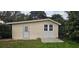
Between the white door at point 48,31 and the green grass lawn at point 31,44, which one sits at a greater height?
the white door at point 48,31

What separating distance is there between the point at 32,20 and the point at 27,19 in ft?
0.30

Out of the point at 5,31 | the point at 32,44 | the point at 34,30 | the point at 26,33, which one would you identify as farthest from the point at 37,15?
the point at 5,31

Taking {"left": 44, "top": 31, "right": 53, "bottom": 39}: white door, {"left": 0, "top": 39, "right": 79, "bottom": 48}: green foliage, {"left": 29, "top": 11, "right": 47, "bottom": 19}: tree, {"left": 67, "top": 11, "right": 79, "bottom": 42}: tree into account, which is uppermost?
{"left": 29, "top": 11, "right": 47, "bottom": 19}: tree

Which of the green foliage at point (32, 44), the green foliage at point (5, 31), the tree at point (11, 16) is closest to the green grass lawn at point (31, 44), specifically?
the green foliage at point (32, 44)

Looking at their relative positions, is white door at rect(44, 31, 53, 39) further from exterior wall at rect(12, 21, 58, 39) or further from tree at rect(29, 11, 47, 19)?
tree at rect(29, 11, 47, 19)

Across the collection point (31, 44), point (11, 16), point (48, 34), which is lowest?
point (31, 44)

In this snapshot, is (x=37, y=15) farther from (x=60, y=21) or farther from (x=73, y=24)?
(x=73, y=24)

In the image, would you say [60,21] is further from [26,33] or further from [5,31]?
[5,31]

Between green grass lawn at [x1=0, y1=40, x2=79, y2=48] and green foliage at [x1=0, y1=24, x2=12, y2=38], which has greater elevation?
green foliage at [x1=0, y1=24, x2=12, y2=38]

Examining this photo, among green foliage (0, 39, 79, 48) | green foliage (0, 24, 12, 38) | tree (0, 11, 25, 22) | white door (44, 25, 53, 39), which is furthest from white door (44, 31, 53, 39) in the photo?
green foliage (0, 24, 12, 38)

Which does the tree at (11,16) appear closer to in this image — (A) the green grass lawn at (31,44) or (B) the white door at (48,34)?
(A) the green grass lawn at (31,44)

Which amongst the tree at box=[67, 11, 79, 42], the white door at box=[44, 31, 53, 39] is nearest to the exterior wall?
the white door at box=[44, 31, 53, 39]

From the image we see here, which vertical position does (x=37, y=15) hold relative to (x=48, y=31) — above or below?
above

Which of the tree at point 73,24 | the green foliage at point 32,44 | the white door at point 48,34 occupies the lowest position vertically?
the green foliage at point 32,44
